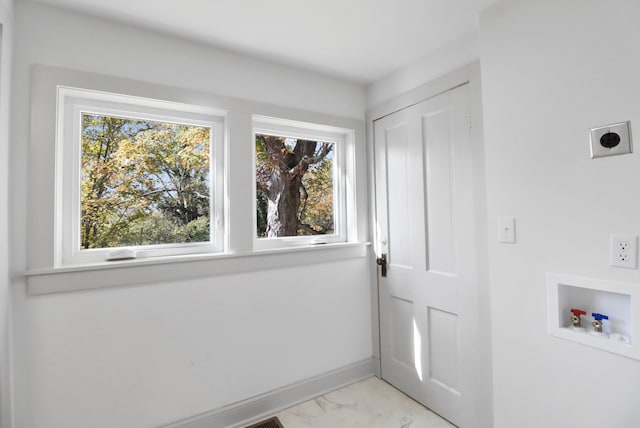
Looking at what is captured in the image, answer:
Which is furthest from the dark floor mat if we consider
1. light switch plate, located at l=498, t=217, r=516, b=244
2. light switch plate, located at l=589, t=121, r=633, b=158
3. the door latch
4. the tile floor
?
light switch plate, located at l=589, t=121, r=633, b=158

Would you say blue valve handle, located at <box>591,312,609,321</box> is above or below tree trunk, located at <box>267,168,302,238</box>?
below

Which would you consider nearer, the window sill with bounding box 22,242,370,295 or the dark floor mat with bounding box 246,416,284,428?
the window sill with bounding box 22,242,370,295

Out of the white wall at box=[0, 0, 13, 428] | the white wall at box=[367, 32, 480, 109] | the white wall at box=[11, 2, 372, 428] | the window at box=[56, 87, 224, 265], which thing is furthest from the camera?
the white wall at box=[367, 32, 480, 109]

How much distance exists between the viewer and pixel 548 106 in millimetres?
1297

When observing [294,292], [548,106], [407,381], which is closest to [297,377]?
[294,292]

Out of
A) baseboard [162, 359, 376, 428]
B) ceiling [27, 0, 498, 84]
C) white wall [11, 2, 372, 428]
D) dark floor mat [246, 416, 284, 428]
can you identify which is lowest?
dark floor mat [246, 416, 284, 428]

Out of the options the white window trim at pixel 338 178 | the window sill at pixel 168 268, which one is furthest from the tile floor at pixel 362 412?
the white window trim at pixel 338 178

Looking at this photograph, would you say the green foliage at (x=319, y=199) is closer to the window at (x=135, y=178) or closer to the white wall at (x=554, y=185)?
the window at (x=135, y=178)

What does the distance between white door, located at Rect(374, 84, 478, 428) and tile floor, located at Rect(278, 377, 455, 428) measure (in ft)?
0.28

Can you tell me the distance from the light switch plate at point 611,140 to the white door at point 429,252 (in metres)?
0.59

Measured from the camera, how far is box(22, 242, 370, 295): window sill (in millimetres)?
1421

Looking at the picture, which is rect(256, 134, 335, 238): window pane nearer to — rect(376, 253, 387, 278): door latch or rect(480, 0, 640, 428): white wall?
rect(376, 253, 387, 278): door latch

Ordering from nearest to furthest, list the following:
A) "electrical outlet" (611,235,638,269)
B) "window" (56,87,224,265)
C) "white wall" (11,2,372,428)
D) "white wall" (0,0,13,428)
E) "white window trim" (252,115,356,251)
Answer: "electrical outlet" (611,235,638,269) → "white wall" (0,0,13,428) → "white wall" (11,2,372,428) → "window" (56,87,224,265) → "white window trim" (252,115,356,251)

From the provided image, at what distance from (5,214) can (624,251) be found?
7.94 ft
